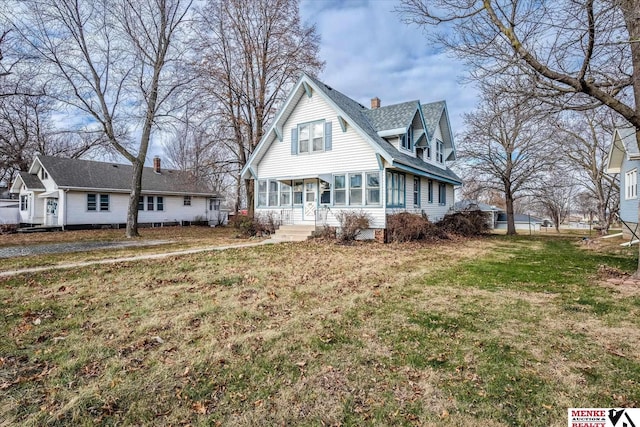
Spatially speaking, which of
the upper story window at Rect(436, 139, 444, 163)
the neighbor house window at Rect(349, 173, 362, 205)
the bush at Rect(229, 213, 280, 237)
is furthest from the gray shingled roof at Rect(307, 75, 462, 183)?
the bush at Rect(229, 213, 280, 237)

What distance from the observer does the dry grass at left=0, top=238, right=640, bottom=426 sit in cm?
274

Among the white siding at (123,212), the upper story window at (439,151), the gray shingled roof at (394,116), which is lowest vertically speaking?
the white siding at (123,212)

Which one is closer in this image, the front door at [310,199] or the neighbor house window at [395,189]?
the neighbor house window at [395,189]

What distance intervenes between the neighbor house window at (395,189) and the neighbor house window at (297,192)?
4.94 meters

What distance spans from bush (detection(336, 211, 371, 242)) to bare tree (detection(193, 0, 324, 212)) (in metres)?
10.2

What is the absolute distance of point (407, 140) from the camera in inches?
700

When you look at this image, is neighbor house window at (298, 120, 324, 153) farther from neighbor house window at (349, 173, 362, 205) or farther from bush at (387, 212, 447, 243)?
bush at (387, 212, 447, 243)

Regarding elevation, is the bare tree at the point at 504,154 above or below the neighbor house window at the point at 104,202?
above

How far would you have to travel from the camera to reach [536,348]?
3773 millimetres

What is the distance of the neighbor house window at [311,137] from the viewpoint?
1650 centimetres

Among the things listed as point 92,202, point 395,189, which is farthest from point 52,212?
point 395,189

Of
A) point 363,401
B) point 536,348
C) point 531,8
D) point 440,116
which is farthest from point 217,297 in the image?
point 440,116

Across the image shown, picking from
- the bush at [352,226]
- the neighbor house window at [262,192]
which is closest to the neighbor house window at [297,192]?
the neighbor house window at [262,192]

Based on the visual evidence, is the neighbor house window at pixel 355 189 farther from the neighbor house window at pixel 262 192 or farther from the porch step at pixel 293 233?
the neighbor house window at pixel 262 192
